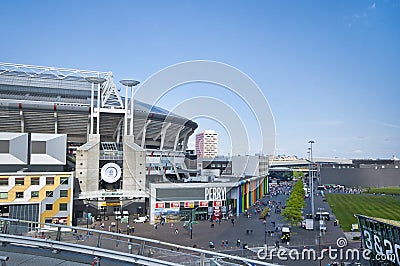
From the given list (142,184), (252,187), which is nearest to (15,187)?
(142,184)

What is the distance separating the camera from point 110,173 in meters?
42.5

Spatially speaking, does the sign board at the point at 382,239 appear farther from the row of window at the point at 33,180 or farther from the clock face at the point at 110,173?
the clock face at the point at 110,173

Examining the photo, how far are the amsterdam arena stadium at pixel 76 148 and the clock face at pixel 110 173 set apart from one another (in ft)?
0.37

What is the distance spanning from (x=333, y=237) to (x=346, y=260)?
870cm

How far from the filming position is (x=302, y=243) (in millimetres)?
29047

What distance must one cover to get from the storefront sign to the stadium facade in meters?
0.11

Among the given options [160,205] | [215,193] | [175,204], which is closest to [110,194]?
[160,205]

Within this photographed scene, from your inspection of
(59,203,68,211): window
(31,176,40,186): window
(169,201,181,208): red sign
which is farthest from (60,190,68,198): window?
(169,201,181,208): red sign

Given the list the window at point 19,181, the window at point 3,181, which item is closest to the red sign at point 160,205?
the window at point 19,181

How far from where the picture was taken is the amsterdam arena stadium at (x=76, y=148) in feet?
109

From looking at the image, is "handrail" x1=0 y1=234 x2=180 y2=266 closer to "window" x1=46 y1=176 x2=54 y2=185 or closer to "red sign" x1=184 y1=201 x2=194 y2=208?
"window" x1=46 y1=176 x2=54 y2=185

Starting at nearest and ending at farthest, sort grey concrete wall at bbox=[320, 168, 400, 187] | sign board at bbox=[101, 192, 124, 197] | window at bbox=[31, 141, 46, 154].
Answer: window at bbox=[31, 141, 46, 154] < sign board at bbox=[101, 192, 124, 197] < grey concrete wall at bbox=[320, 168, 400, 187]

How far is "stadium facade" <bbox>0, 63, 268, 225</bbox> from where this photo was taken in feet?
110

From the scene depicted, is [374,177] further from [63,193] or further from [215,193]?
[63,193]
